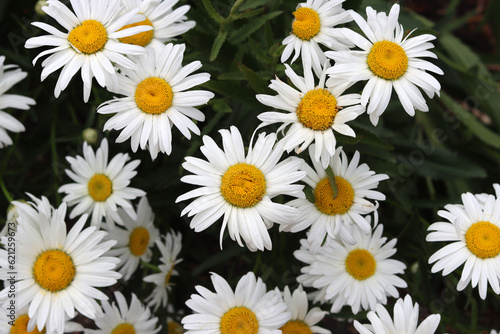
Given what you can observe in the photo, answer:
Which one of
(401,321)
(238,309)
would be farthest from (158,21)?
(401,321)

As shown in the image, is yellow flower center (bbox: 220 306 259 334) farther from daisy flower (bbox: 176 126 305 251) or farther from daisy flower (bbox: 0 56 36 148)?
daisy flower (bbox: 0 56 36 148)

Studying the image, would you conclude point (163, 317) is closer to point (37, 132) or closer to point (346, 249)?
point (346, 249)

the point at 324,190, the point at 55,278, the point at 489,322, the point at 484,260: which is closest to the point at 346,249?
the point at 324,190

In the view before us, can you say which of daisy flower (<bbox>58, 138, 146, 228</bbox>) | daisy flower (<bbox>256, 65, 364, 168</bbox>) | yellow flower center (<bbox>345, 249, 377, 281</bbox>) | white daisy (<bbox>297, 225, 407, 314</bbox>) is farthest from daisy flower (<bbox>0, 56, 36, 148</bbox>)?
yellow flower center (<bbox>345, 249, 377, 281</bbox>)

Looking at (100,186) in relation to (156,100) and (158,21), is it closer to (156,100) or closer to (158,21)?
(156,100)

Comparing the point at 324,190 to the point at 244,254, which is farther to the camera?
the point at 244,254

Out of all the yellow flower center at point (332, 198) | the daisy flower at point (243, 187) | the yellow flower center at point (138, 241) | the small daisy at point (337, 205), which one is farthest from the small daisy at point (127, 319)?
the yellow flower center at point (332, 198)

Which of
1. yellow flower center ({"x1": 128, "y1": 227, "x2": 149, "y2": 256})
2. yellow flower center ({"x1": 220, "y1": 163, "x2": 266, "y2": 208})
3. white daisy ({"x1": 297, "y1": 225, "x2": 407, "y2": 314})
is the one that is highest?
yellow flower center ({"x1": 220, "y1": 163, "x2": 266, "y2": 208})
